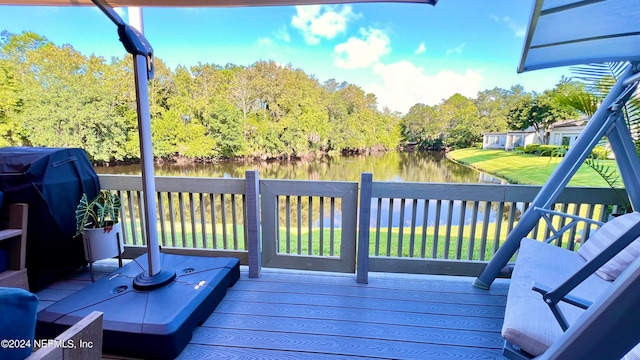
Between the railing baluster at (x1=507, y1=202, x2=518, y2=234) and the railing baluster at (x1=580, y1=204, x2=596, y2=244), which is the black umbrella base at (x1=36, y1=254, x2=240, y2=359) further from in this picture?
the railing baluster at (x1=580, y1=204, x2=596, y2=244)

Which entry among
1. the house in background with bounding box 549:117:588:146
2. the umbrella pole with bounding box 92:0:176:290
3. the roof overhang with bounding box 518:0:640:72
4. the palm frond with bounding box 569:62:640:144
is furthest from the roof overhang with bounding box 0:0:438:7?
the house in background with bounding box 549:117:588:146

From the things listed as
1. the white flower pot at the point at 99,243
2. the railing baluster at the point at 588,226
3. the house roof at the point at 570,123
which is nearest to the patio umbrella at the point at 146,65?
the white flower pot at the point at 99,243

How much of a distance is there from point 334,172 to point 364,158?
658 mm

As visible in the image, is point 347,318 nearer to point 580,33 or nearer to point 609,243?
point 609,243

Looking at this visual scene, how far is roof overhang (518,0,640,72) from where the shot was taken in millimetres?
1482

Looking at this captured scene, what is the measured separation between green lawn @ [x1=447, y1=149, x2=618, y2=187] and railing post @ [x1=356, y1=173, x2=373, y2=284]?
1.92 meters

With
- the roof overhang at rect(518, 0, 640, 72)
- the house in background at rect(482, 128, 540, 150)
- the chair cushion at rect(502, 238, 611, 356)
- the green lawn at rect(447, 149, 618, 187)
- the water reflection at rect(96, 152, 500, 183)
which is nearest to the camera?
the chair cushion at rect(502, 238, 611, 356)

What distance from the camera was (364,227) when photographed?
7.75 feet

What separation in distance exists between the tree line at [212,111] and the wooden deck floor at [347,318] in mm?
2920

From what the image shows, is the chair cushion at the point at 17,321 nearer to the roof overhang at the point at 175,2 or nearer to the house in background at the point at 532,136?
the roof overhang at the point at 175,2

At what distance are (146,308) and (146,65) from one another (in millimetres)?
1558

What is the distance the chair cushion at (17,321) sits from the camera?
1.85ft

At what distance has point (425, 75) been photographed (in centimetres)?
715

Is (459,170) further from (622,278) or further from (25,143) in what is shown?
(25,143)
